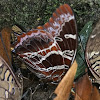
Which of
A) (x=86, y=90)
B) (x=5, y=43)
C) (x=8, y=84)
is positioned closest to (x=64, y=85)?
(x=86, y=90)

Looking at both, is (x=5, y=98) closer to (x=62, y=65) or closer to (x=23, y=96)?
(x=23, y=96)

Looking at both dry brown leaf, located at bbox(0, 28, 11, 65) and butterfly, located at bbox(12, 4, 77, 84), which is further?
dry brown leaf, located at bbox(0, 28, 11, 65)

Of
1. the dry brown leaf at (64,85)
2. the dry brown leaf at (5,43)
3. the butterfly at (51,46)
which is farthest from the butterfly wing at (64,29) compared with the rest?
the dry brown leaf at (5,43)

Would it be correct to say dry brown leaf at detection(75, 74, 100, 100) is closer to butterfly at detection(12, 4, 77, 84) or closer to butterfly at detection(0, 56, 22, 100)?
butterfly at detection(12, 4, 77, 84)

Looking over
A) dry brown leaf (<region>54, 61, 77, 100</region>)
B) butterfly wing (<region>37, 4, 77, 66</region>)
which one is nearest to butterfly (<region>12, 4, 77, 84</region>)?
butterfly wing (<region>37, 4, 77, 66</region>)

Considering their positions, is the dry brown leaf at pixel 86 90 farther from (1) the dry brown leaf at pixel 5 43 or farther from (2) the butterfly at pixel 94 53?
(1) the dry brown leaf at pixel 5 43

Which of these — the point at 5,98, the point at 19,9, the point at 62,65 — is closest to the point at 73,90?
the point at 62,65
